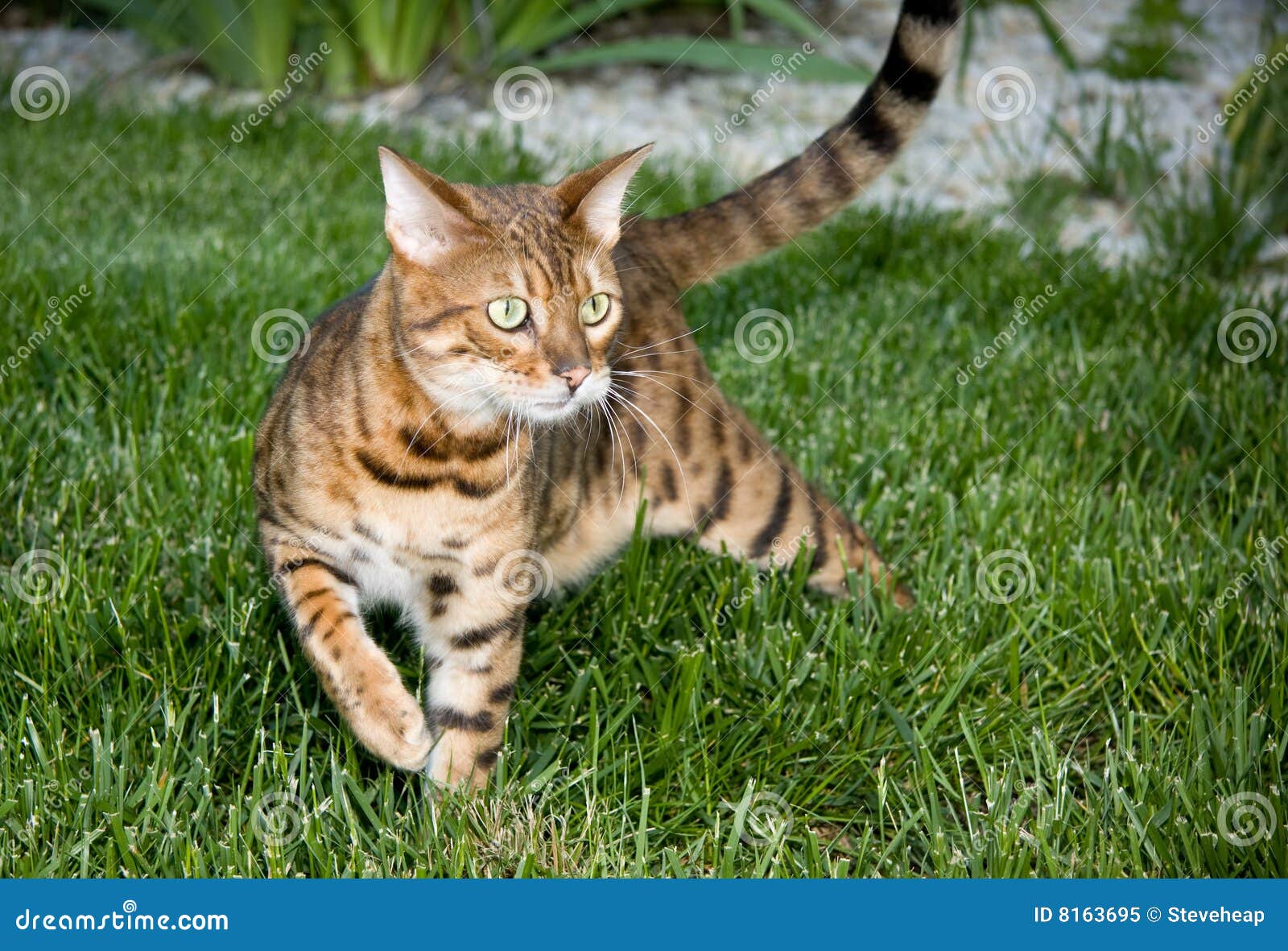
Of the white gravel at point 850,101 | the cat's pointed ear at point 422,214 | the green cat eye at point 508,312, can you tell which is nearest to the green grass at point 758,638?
the green cat eye at point 508,312

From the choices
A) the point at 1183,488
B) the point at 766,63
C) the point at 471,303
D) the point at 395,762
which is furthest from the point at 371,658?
the point at 766,63

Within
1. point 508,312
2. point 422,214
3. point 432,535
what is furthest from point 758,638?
point 422,214

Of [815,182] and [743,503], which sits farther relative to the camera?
[815,182]

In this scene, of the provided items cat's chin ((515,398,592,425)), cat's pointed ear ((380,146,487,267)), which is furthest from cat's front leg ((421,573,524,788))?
cat's pointed ear ((380,146,487,267))

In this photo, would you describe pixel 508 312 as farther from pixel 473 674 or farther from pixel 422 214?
pixel 473 674

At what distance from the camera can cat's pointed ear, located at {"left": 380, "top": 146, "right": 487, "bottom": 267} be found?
84.2 inches

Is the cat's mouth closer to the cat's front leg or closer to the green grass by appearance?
the cat's front leg

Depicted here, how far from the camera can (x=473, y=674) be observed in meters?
2.46

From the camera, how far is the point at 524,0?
22.0 ft

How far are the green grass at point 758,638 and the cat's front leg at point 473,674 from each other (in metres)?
0.09

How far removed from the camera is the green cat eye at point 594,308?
7.72ft

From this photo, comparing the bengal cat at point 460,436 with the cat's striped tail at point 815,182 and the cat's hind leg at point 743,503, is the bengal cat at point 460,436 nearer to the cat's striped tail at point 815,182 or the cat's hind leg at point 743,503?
the cat's hind leg at point 743,503

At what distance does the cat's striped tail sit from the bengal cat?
10.0 inches

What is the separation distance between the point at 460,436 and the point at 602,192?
1.71 feet
